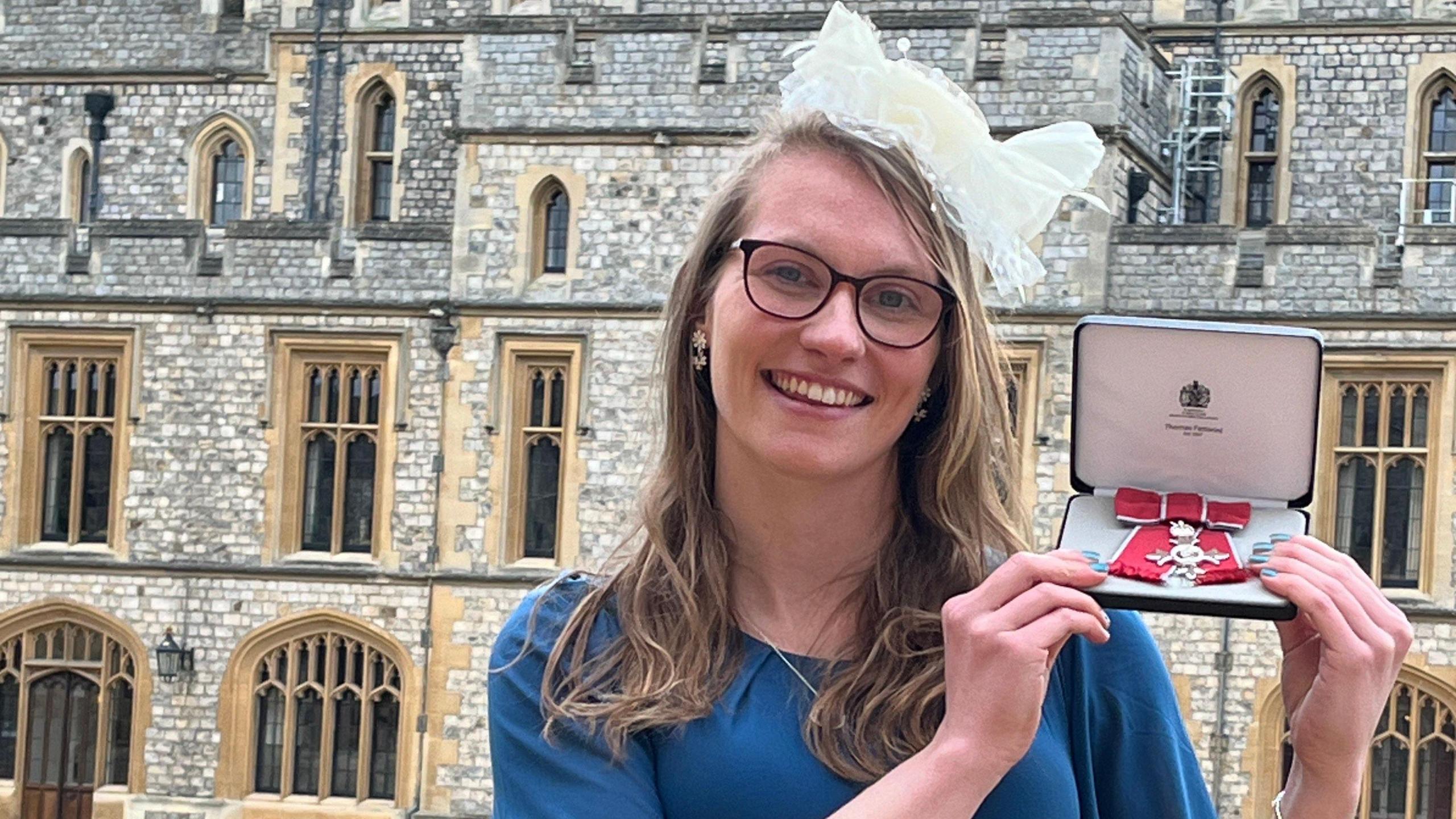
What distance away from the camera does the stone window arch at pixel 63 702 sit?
18.4 meters

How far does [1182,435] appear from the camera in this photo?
2578 millimetres

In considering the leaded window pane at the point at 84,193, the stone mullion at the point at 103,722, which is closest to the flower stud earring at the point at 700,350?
the stone mullion at the point at 103,722

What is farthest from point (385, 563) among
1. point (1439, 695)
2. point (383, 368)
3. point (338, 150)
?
point (1439, 695)

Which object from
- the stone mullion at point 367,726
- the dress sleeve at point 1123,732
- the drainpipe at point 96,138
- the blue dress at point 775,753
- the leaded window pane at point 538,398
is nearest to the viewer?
the blue dress at point 775,753

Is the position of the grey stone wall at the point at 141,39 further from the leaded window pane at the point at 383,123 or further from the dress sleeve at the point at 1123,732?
the dress sleeve at the point at 1123,732

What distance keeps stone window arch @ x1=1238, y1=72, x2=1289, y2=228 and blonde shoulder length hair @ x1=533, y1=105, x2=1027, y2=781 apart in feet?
55.8

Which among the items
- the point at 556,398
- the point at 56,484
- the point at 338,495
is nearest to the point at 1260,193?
the point at 556,398

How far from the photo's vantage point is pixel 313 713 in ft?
59.3

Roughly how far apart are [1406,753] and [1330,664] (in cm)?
1447

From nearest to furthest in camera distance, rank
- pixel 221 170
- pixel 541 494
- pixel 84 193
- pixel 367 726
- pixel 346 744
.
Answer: pixel 541 494, pixel 367 726, pixel 346 744, pixel 84 193, pixel 221 170

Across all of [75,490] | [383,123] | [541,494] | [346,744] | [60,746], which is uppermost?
[383,123]

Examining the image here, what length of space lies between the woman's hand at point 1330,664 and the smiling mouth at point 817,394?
44cm

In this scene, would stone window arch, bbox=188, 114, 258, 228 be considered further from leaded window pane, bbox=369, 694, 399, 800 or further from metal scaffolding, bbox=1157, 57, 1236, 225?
metal scaffolding, bbox=1157, 57, 1236, 225

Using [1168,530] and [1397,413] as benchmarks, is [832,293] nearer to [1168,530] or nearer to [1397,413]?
[1168,530]
